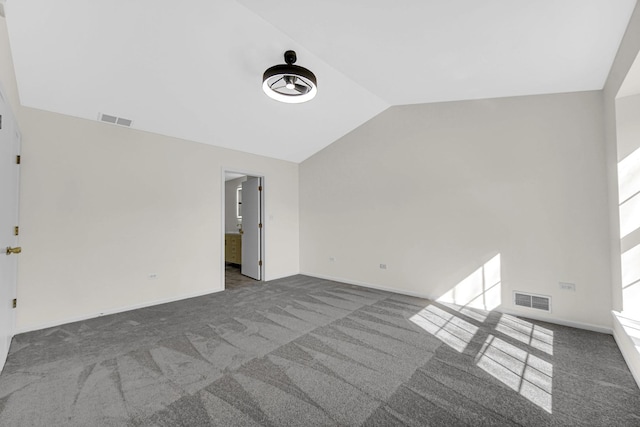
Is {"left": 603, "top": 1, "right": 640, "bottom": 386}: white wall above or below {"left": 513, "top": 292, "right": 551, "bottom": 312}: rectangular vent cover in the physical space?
above

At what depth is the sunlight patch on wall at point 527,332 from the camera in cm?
276

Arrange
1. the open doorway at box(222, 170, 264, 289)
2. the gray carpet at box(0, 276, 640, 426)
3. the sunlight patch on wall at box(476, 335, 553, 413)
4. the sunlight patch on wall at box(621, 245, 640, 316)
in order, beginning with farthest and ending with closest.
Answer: the open doorway at box(222, 170, 264, 289) < the sunlight patch on wall at box(621, 245, 640, 316) < the sunlight patch on wall at box(476, 335, 553, 413) < the gray carpet at box(0, 276, 640, 426)

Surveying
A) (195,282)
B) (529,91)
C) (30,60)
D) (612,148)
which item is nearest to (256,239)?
(195,282)

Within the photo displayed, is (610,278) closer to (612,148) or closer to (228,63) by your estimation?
(612,148)

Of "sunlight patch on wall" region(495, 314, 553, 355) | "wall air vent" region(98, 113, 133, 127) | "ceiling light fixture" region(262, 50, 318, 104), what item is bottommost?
"sunlight patch on wall" region(495, 314, 553, 355)

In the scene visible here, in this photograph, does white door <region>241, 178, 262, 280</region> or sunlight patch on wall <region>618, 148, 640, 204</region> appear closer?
sunlight patch on wall <region>618, 148, 640, 204</region>

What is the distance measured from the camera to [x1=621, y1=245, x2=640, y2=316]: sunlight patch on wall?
257 centimetres

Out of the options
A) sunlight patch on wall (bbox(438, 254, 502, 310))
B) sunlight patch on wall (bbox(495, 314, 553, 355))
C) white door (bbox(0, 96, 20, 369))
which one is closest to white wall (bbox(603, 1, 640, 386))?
sunlight patch on wall (bbox(495, 314, 553, 355))

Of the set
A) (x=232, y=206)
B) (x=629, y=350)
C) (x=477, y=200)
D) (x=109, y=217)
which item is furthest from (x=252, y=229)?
(x=629, y=350)

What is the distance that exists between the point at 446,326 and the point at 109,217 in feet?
15.0

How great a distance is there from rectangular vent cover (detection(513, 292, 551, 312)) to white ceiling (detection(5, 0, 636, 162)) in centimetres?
257

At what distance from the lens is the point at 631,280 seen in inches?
102

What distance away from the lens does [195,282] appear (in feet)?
14.6

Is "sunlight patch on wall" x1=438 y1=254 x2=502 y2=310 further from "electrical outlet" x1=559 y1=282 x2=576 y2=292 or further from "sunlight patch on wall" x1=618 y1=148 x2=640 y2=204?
"sunlight patch on wall" x1=618 y1=148 x2=640 y2=204
